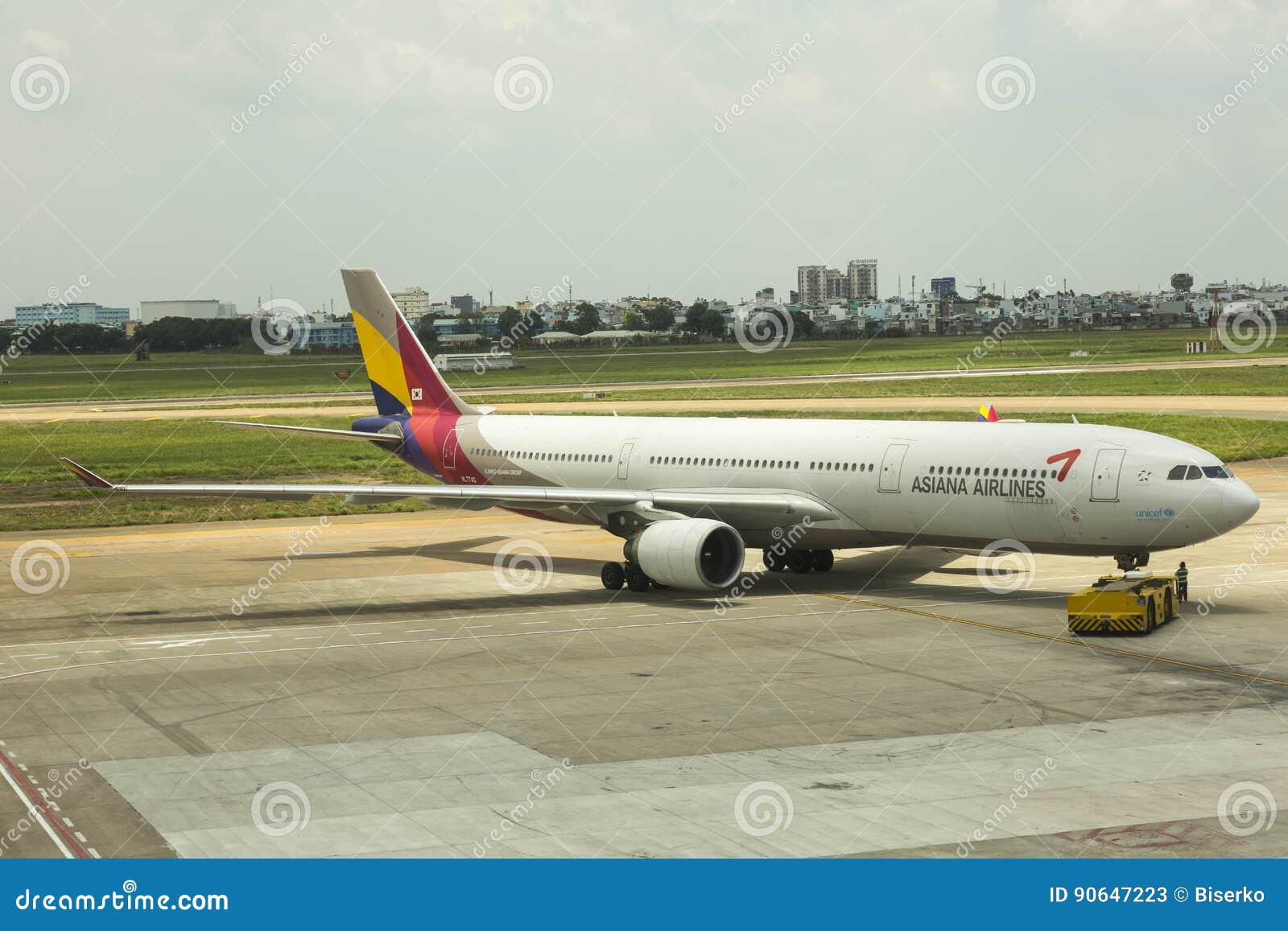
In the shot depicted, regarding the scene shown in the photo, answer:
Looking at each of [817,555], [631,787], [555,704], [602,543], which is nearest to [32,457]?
[602,543]

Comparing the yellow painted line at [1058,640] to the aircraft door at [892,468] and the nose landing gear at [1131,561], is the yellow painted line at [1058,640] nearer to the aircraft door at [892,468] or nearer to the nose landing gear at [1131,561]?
the aircraft door at [892,468]

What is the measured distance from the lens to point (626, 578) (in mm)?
36125

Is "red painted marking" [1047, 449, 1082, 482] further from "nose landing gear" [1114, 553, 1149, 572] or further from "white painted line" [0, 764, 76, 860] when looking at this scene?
"white painted line" [0, 764, 76, 860]

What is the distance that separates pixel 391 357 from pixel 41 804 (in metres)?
28.4

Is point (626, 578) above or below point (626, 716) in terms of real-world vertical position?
above

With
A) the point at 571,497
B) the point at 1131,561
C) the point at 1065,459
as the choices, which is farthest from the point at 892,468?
the point at 571,497

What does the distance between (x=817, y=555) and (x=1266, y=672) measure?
565 inches

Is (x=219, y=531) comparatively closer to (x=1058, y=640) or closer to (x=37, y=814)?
(x=1058, y=640)

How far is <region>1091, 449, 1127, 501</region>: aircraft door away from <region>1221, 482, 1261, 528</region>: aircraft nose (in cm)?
225

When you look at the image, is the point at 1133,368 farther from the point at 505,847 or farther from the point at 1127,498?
the point at 505,847

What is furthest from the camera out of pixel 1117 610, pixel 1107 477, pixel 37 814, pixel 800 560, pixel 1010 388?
pixel 1010 388

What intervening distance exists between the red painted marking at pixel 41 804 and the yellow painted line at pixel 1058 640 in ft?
63.1

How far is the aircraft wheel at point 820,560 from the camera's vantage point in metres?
37.9

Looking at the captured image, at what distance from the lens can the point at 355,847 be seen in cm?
1631
